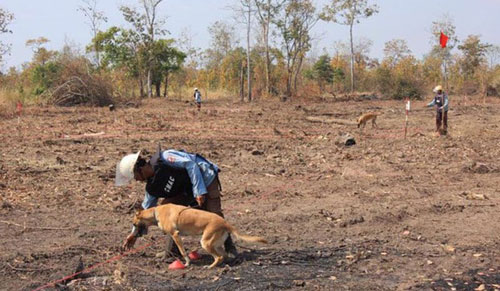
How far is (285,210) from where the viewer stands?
356 inches

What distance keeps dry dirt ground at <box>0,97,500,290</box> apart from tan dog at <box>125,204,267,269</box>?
1.12 feet

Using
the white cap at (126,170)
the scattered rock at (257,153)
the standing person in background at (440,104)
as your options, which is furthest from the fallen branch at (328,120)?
the white cap at (126,170)

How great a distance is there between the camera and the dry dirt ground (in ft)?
19.4

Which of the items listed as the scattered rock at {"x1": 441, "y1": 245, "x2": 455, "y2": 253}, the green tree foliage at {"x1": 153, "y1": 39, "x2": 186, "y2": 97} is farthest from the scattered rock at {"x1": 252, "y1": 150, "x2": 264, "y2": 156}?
the green tree foliage at {"x1": 153, "y1": 39, "x2": 186, "y2": 97}

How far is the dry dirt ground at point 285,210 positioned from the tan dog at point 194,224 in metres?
0.34

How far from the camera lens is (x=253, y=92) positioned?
139ft

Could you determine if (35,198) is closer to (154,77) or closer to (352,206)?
(352,206)

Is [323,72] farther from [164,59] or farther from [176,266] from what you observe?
[176,266]

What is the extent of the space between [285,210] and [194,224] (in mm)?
3505

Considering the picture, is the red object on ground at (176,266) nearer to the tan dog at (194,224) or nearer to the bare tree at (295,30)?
the tan dog at (194,224)

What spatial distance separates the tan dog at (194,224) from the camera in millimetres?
5758

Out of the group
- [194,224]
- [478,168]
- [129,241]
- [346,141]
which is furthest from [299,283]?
[346,141]

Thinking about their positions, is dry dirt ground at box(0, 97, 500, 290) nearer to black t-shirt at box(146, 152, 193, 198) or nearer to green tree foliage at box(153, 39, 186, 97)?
black t-shirt at box(146, 152, 193, 198)

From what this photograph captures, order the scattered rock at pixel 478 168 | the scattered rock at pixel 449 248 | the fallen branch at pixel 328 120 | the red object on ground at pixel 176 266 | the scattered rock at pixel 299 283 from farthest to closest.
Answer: the fallen branch at pixel 328 120 → the scattered rock at pixel 478 168 → the scattered rock at pixel 449 248 → the red object on ground at pixel 176 266 → the scattered rock at pixel 299 283
